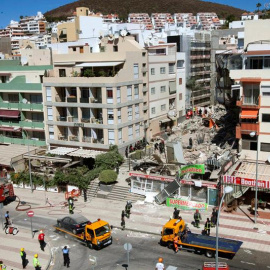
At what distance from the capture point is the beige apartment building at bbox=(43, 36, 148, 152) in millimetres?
46000

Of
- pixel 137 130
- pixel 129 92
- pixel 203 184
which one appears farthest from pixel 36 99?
pixel 203 184

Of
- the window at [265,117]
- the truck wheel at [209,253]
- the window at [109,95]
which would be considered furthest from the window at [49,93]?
the truck wheel at [209,253]

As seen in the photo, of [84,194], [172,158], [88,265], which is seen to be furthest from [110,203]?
[88,265]

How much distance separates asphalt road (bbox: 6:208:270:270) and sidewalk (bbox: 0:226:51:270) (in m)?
0.88

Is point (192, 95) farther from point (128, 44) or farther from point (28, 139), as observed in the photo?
point (28, 139)

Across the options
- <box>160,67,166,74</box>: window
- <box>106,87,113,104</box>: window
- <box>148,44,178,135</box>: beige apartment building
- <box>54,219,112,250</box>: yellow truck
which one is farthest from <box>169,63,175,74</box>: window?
<box>54,219,112,250</box>: yellow truck

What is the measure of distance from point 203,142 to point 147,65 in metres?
13.2

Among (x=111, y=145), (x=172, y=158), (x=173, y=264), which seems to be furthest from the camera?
(x=111, y=145)

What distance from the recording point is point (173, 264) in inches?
1021

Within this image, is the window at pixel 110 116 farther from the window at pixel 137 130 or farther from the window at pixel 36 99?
the window at pixel 36 99

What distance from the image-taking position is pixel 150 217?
3416 centimetres

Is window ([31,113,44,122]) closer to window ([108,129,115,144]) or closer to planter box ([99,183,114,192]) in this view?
window ([108,129,115,144])

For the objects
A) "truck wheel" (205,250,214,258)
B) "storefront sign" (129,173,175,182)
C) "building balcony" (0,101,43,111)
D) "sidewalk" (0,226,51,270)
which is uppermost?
"building balcony" (0,101,43,111)

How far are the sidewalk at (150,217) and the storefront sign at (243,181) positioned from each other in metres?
2.42
